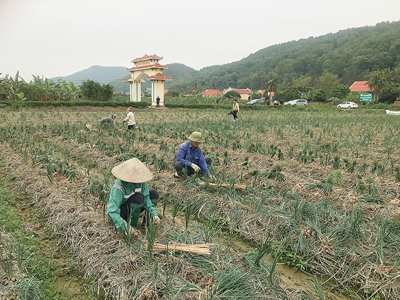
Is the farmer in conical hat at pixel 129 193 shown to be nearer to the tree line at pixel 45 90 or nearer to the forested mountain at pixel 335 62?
the tree line at pixel 45 90

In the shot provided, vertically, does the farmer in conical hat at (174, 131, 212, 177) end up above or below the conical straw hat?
below

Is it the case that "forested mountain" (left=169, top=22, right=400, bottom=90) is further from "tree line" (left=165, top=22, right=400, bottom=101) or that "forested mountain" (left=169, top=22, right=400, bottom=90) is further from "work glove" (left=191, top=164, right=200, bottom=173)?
"work glove" (left=191, top=164, right=200, bottom=173)

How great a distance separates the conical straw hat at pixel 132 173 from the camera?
2.79 meters

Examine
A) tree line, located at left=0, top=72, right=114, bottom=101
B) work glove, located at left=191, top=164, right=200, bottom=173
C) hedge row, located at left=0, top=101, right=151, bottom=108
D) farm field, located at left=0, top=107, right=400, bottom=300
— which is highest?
tree line, located at left=0, top=72, right=114, bottom=101

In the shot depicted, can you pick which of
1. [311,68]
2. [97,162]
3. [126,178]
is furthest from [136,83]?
→ [311,68]

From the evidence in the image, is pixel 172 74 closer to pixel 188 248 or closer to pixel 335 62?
pixel 335 62

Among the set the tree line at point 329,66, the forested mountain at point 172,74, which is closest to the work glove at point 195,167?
the tree line at point 329,66

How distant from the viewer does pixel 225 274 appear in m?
2.26

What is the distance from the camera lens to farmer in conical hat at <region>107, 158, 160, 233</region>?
2758 mm

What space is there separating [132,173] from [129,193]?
275mm

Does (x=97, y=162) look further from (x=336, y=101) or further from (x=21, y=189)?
(x=336, y=101)

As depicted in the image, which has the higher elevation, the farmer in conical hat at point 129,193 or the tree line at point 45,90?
the tree line at point 45,90

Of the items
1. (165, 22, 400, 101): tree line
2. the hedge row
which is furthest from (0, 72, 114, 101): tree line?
(165, 22, 400, 101): tree line

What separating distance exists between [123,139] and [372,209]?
656 centimetres
